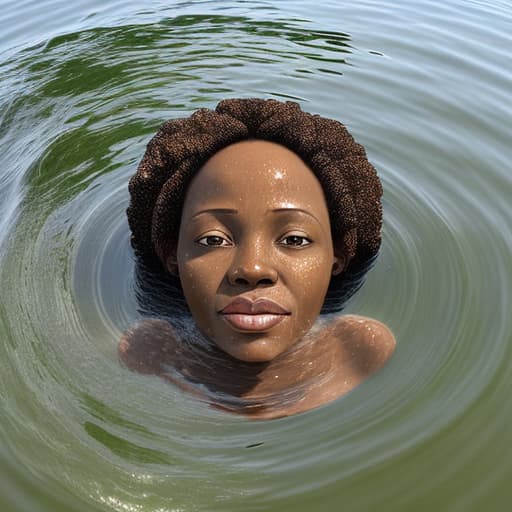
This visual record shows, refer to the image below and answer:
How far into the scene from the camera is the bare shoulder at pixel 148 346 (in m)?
3.13

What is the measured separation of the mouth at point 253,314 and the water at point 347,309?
0.42m

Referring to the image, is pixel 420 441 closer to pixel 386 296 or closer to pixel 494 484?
pixel 494 484

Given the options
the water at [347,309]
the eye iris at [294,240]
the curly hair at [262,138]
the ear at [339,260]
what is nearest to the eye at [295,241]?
the eye iris at [294,240]

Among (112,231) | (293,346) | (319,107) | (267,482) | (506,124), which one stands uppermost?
(319,107)

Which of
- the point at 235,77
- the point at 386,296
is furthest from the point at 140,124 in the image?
the point at 386,296

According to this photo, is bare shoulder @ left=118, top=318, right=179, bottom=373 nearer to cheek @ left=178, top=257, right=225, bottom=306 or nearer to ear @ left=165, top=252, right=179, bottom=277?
ear @ left=165, top=252, right=179, bottom=277

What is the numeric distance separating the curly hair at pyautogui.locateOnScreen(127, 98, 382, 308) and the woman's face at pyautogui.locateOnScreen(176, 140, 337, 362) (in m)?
0.20

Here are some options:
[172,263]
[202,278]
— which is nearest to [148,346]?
[172,263]

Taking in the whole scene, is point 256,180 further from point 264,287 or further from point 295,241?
point 264,287

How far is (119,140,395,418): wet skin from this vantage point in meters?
2.77

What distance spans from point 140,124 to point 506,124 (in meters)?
3.07

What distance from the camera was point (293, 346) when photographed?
123 inches

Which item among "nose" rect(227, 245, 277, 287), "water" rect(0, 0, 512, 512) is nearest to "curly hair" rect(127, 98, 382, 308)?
"water" rect(0, 0, 512, 512)

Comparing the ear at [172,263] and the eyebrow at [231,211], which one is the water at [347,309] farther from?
the eyebrow at [231,211]
